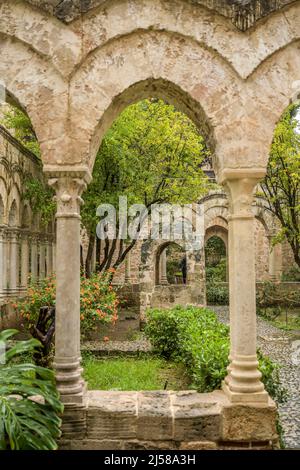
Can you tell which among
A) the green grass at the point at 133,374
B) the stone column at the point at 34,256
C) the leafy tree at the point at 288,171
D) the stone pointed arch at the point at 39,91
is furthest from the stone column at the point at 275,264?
the stone pointed arch at the point at 39,91

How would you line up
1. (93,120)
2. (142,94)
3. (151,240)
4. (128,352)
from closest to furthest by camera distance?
(93,120), (142,94), (128,352), (151,240)

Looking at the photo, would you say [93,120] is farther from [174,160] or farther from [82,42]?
[174,160]

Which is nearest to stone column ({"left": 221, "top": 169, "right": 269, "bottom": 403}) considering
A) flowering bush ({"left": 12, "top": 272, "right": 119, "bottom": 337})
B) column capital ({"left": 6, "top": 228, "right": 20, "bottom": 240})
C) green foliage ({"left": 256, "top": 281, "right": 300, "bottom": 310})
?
flowering bush ({"left": 12, "top": 272, "right": 119, "bottom": 337})

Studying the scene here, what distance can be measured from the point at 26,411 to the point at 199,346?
2.73m

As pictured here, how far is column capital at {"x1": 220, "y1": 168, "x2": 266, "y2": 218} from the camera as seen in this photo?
3539 mm

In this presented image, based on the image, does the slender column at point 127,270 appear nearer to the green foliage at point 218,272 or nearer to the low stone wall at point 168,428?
the green foliage at point 218,272

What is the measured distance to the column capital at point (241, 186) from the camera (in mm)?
3539

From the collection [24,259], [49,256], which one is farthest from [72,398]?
[49,256]

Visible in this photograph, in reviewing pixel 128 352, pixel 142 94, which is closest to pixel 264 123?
pixel 142 94

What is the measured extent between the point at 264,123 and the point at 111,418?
2.63 m

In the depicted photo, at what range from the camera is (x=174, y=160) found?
12.1 metres

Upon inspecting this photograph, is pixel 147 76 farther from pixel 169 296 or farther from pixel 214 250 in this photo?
pixel 214 250

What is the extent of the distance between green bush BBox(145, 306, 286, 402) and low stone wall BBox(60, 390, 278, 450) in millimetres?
797

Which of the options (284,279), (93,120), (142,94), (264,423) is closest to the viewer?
(264,423)
